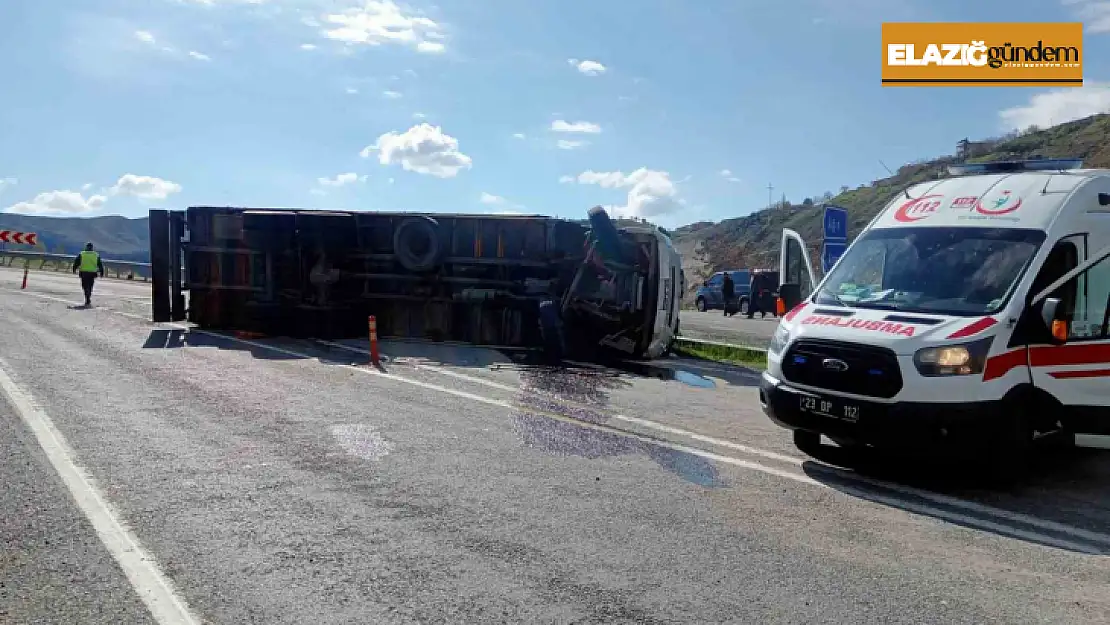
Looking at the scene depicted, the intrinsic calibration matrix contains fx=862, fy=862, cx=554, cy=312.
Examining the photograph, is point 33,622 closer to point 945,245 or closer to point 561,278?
point 945,245

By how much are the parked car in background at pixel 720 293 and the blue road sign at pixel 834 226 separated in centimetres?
1992

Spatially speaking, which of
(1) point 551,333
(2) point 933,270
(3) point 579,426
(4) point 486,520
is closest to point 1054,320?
(2) point 933,270

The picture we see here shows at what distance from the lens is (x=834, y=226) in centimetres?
1416

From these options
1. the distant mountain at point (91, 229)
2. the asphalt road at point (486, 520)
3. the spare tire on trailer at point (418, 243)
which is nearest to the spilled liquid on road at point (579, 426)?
the asphalt road at point (486, 520)

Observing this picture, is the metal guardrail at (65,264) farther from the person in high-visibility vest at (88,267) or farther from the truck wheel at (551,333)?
the truck wheel at (551,333)

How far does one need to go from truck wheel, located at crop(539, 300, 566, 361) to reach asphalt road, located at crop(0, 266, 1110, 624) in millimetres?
4532

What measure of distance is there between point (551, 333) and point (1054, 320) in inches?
346

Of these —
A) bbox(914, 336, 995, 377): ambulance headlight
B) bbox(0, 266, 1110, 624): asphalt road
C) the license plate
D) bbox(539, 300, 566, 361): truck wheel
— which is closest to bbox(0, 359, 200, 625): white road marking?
bbox(0, 266, 1110, 624): asphalt road

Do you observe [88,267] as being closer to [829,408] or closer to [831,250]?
[831,250]

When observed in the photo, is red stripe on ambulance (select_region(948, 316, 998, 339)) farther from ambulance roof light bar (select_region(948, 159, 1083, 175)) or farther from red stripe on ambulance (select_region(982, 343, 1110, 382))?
ambulance roof light bar (select_region(948, 159, 1083, 175))

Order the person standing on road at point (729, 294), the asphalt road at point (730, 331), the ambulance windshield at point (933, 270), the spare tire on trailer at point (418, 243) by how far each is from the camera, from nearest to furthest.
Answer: the ambulance windshield at point (933, 270) → the spare tire on trailer at point (418, 243) → the asphalt road at point (730, 331) → the person standing on road at point (729, 294)

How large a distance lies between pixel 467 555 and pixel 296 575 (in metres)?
0.90

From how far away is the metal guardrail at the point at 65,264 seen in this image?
35.9 metres

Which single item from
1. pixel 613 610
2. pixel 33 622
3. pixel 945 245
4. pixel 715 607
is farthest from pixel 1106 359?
pixel 33 622
